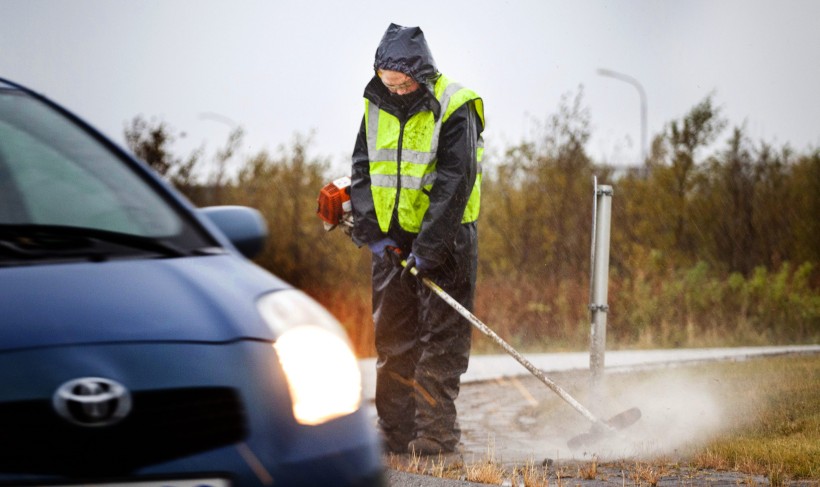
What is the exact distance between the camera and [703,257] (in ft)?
51.6

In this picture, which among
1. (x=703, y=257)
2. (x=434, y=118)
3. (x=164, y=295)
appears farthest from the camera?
(x=703, y=257)

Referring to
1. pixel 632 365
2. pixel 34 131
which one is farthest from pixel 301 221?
pixel 34 131

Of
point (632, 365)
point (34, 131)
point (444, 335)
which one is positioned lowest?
point (632, 365)

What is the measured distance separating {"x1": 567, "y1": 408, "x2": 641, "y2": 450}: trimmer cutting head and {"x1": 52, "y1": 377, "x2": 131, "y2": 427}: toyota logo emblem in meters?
4.58

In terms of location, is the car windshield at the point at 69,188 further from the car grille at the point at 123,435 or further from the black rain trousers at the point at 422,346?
the black rain trousers at the point at 422,346

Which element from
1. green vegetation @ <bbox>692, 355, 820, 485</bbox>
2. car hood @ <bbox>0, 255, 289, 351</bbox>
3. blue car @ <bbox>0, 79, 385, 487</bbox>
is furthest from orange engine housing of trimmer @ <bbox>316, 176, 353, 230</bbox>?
car hood @ <bbox>0, 255, 289, 351</bbox>

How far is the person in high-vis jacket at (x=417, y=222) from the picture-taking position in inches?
247

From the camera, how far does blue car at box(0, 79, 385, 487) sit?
233cm

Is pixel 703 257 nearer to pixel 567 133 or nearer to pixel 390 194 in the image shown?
pixel 567 133

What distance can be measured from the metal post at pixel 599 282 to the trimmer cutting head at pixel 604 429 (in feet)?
1.36

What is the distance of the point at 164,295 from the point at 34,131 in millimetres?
931

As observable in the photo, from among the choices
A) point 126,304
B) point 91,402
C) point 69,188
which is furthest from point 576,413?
point 91,402

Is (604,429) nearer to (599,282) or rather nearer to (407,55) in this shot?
(599,282)

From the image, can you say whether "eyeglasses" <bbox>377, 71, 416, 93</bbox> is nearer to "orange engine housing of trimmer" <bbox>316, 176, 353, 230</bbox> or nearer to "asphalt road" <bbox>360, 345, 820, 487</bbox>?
"orange engine housing of trimmer" <bbox>316, 176, 353, 230</bbox>
